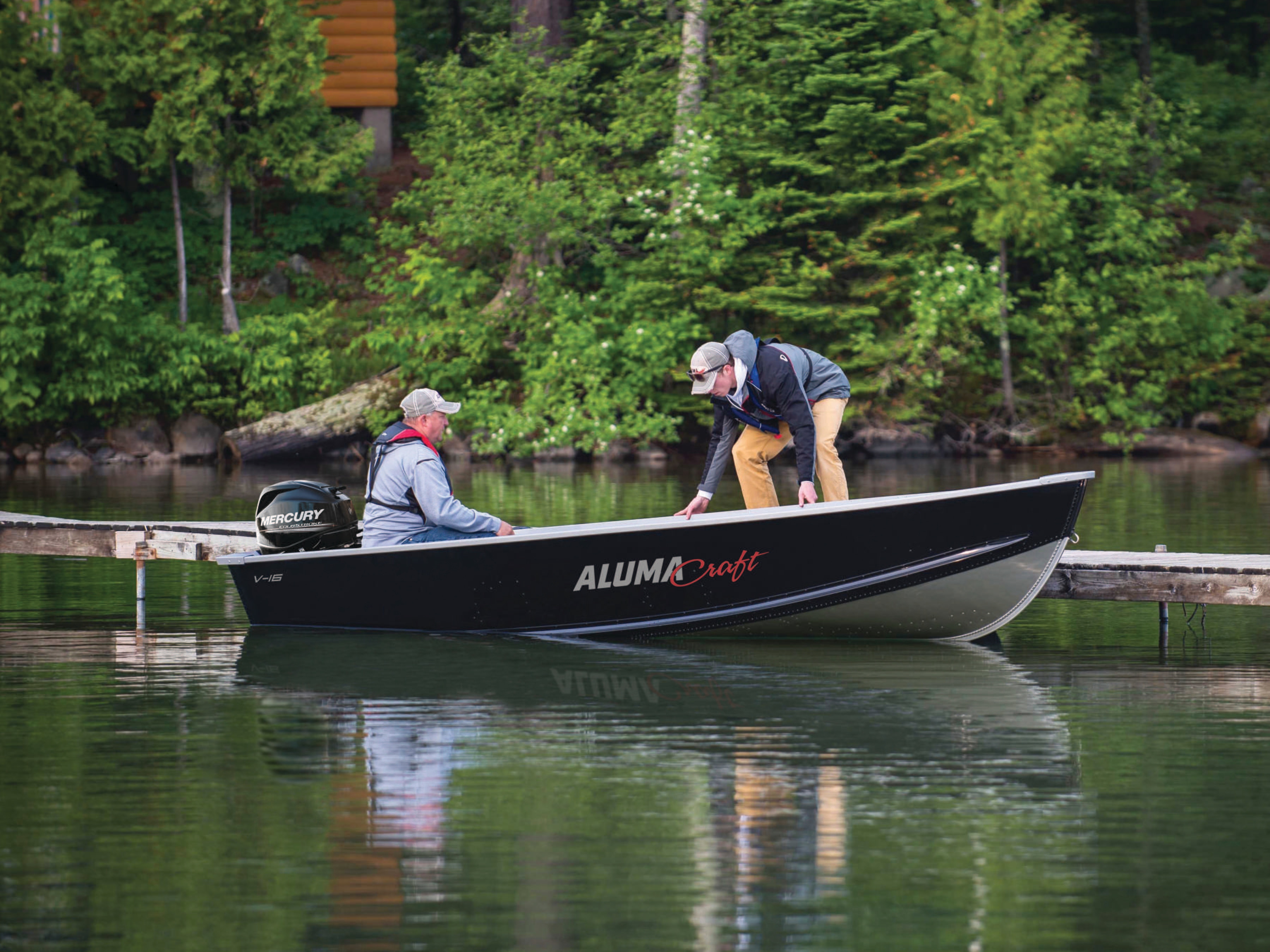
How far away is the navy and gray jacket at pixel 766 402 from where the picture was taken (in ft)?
34.2

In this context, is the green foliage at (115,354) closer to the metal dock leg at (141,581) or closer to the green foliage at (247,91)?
the green foliage at (247,91)

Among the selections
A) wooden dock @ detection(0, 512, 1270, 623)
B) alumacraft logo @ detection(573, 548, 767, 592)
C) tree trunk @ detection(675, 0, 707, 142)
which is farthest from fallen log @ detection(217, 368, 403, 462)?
alumacraft logo @ detection(573, 548, 767, 592)

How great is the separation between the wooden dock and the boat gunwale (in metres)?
0.69

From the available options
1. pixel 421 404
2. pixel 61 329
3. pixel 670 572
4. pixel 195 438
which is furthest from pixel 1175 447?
pixel 421 404

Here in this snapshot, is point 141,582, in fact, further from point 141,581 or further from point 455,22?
point 455,22

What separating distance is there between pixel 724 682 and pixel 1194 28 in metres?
31.3

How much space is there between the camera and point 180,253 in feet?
95.7

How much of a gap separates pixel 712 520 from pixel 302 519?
8.00 feet

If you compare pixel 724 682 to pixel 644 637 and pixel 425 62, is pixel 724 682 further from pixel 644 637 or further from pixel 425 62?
pixel 425 62

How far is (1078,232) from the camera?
101 feet

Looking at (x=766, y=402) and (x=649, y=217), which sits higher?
(x=649, y=217)

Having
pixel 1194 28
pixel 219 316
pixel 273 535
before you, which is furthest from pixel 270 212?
pixel 273 535

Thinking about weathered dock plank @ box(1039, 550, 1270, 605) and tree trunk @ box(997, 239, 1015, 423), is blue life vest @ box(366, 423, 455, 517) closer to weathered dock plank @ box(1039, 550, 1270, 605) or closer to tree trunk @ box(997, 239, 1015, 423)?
weathered dock plank @ box(1039, 550, 1270, 605)

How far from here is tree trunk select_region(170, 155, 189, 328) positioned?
29109 mm
